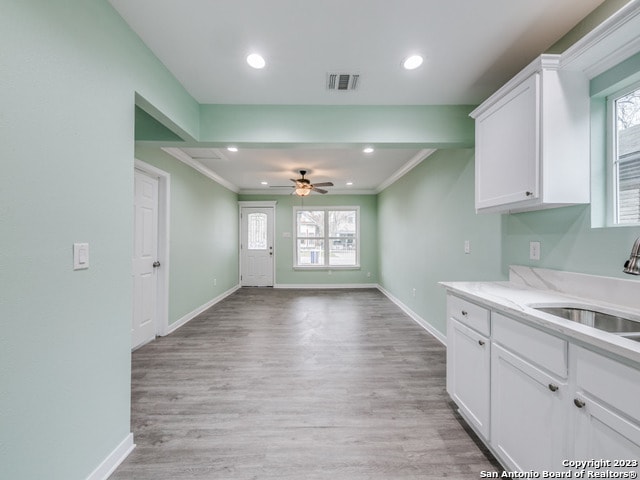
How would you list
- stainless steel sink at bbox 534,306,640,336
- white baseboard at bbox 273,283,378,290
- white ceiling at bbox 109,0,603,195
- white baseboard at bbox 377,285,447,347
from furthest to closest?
white baseboard at bbox 273,283,378,290 → white baseboard at bbox 377,285,447,347 → white ceiling at bbox 109,0,603,195 → stainless steel sink at bbox 534,306,640,336

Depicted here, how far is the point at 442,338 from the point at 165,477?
9.75 feet

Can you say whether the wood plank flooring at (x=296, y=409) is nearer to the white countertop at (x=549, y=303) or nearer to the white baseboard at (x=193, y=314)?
the white baseboard at (x=193, y=314)

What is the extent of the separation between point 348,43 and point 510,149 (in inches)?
50.4

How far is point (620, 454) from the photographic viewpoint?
34.3 inches

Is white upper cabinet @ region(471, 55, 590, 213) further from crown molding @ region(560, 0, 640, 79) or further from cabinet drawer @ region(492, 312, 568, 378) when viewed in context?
cabinet drawer @ region(492, 312, 568, 378)

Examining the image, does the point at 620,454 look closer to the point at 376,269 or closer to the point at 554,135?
the point at 554,135

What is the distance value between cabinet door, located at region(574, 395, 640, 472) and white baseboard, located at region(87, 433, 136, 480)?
227 centimetres

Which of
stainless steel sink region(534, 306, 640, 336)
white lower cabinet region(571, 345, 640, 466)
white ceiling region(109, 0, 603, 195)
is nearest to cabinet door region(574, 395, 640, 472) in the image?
white lower cabinet region(571, 345, 640, 466)

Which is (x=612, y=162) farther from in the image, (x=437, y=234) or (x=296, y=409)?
(x=296, y=409)

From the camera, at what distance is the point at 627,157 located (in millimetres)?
1380

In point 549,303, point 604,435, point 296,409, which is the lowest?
point 296,409

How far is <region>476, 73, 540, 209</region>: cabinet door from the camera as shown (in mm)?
1504

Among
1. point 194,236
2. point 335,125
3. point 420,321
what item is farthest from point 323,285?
point 335,125

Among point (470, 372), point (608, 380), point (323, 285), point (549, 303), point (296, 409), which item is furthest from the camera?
point (323, 285)
